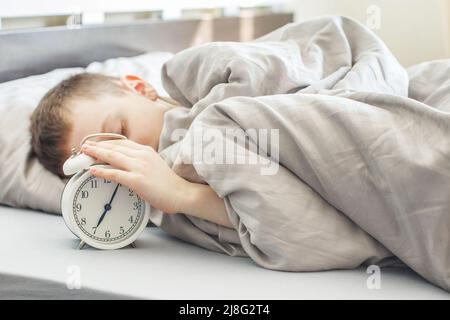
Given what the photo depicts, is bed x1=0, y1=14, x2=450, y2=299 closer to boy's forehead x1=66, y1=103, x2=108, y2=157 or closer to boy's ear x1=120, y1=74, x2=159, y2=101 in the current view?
boy's forehead x1=66, y1=103, x2=108, y2=157

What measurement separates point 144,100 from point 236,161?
364mm

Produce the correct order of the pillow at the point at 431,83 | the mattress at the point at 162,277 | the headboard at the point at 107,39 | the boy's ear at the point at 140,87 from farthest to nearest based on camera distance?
the headboard at the point at 107,39
the boy's ear at the point at 140,87
the pillow at the point at 431,83
the mattress at the point at 162,277

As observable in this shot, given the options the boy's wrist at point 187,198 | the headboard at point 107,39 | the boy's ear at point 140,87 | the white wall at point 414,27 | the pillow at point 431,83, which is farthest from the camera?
the white wall at point 414,27

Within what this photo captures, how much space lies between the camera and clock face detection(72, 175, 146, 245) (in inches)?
40.2

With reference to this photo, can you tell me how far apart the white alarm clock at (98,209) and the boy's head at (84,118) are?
0.16 m

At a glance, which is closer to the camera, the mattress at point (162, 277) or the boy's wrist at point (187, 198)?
the mattress at point (162, 277)

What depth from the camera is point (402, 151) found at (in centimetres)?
89

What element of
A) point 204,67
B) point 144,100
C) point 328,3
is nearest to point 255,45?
point 204,67

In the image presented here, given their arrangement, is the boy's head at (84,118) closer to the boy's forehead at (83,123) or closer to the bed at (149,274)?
the boy's forehead at (83,123)

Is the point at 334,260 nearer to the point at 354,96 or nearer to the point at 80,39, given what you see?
the point at 354,96

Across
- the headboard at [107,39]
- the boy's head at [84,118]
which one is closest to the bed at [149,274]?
the boy's head at [84,118]

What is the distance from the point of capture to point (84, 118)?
1.18 meters

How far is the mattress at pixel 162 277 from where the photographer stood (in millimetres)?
867

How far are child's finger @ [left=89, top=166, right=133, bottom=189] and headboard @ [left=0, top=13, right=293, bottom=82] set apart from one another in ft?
2.22
